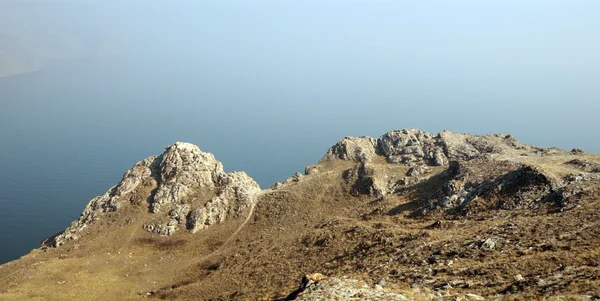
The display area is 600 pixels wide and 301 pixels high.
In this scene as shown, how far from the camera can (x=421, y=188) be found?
2596 inches

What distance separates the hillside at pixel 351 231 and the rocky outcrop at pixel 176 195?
30 cm

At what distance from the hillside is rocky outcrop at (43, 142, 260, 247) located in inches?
11.7

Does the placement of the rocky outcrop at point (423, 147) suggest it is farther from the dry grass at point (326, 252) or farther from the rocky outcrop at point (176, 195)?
the rocky outcrop at point (176, 195)

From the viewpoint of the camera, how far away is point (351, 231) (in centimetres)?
5347

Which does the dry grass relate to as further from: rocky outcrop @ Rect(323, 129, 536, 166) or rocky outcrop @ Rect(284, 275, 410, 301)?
rocky outcrop @ Rect(323, 129, 536, 166)

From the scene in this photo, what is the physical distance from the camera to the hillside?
27.2 meters

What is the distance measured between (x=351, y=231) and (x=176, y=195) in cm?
4140

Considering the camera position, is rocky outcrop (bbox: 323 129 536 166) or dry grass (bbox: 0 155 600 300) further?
rocky outcrop (bbox: 323 129 536 166)

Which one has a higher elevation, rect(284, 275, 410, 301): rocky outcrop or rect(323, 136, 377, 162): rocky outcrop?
rect(323, 136, 377, 162): rocky outcrop

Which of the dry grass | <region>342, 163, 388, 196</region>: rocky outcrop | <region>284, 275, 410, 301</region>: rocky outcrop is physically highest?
<region>342, 163, 388, 196</region>: rocky outcrop

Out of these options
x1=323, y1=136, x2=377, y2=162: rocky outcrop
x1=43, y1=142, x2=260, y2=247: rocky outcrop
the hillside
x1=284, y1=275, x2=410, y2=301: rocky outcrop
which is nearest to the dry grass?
the hillside

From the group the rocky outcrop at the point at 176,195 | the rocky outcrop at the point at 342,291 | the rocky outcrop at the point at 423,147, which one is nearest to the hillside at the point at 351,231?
the rocky outcrop at the point at 342,291

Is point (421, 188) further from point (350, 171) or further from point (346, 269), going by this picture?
point (346, 269)

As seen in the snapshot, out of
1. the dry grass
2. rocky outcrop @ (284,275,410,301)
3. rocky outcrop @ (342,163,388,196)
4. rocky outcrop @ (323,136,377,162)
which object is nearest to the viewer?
rocky outcrop @ (284,275,410,301)
